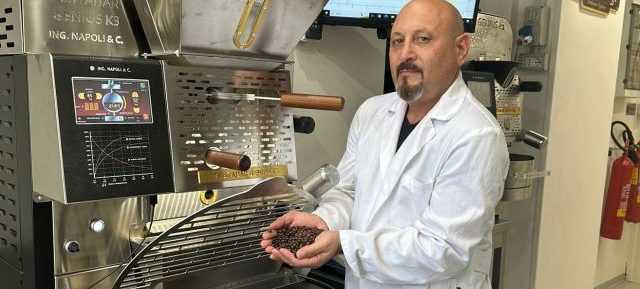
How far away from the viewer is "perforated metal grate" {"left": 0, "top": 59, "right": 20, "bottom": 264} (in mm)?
962

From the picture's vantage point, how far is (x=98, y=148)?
2.94ft

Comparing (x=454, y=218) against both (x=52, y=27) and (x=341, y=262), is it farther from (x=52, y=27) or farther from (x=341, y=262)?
(x=52, y=27)

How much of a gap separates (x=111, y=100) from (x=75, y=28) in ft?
0.48

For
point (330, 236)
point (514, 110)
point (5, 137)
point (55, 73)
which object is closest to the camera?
point (55, 73)

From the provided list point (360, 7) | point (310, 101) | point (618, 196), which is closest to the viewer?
point (310, 101)

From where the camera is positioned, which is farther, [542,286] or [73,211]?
[542,286]

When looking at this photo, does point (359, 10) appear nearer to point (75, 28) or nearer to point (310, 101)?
point (310, 101)

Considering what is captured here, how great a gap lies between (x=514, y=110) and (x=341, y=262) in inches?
48.7

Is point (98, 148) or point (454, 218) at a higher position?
point (98, 148)

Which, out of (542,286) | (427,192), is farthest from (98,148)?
(542,286)

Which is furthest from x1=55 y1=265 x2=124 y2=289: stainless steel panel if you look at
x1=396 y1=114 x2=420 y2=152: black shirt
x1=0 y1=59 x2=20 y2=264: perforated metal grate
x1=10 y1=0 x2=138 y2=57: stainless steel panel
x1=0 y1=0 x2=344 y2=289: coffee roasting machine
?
x1=396 y1=114 x2=420 y2=152: black shirt

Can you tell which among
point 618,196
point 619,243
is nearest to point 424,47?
point 618,196

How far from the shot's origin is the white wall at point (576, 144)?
2633 mm

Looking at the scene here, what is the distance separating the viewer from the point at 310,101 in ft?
3.62
